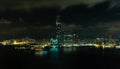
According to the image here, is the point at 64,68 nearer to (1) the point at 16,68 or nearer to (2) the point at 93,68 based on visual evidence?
(2) the point at 93,68

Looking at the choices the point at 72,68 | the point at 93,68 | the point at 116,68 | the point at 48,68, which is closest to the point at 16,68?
the point at 48,68

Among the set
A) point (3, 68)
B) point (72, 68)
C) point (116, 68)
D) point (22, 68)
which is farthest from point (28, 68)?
point (116, 68)

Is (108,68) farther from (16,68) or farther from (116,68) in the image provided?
(16,68)

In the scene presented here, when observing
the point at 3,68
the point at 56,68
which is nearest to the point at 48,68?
the point at 56,68

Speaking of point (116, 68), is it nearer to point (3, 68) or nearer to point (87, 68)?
point (87, 68)

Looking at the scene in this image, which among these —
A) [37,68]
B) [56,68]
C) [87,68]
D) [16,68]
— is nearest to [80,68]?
[87,68]

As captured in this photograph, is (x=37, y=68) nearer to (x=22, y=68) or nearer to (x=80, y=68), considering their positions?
(x=22, y=68)
